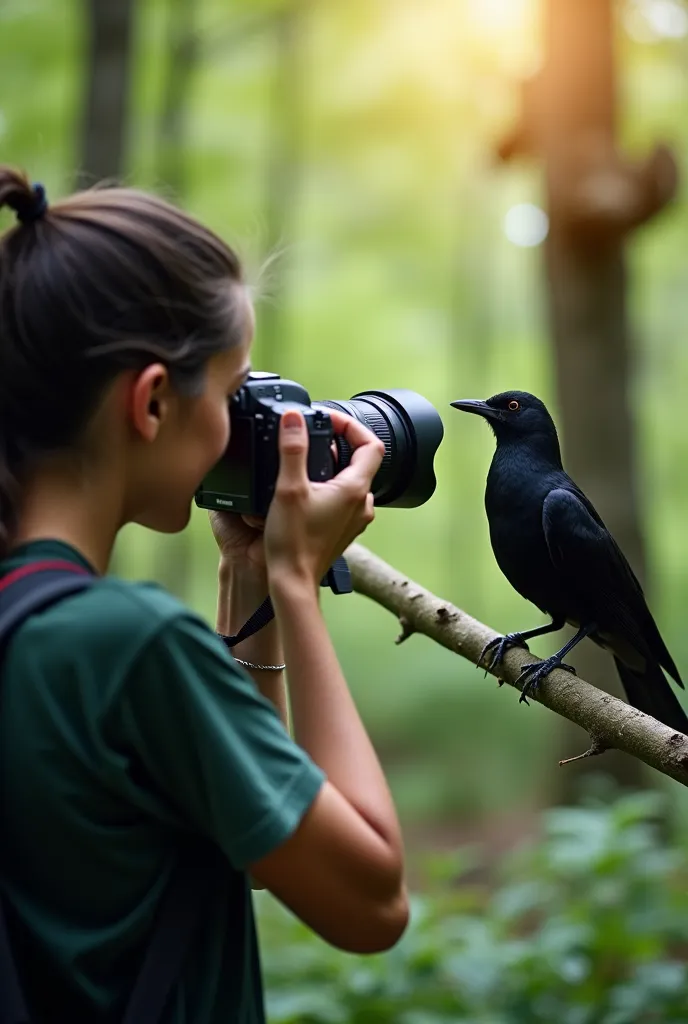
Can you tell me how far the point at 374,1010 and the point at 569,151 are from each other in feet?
11.5

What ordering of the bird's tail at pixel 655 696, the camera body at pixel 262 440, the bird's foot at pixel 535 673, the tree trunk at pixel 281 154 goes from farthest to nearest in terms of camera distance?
the tree trunk at pixel 281 154 < the bird's tail at pixel 655 696 < the bird's foot at pixel 535 673 < the camera body at pixel 262 440

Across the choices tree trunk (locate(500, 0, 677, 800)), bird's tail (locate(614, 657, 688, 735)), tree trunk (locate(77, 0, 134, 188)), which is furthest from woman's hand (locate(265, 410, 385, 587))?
tree trunk (locate(77, 0, 134, 188))

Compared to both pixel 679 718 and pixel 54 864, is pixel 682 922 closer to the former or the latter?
pixel 679 718

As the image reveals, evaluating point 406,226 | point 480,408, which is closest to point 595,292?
point 480,408

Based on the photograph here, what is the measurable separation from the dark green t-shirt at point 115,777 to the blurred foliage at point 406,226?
4.01m

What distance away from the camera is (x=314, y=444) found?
49.9 inches

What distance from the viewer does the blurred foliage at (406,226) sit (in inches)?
296

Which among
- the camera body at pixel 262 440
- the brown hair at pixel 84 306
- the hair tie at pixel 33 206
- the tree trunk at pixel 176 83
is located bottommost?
the camera body at pixel 262 440

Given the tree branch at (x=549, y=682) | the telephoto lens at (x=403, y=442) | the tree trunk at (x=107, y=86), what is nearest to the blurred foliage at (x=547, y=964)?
the tree branch at (x=549, y=682)

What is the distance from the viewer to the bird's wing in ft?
7.44

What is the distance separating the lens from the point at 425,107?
9.34 m

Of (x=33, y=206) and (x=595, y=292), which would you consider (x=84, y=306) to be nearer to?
Answer: (x=33, y=206)

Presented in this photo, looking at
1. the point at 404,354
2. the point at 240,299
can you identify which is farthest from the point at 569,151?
the point at 404,354

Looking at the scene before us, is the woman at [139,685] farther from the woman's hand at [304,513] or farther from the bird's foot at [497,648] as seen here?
the bird's foot at [497,648]
